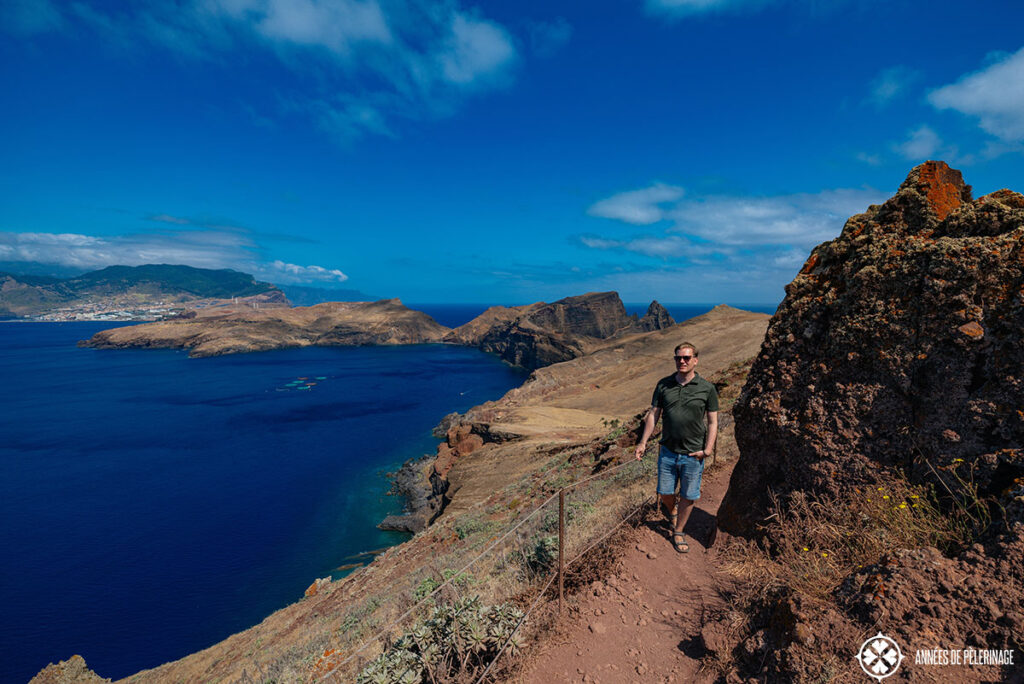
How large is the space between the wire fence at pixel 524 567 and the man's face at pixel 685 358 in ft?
7.06

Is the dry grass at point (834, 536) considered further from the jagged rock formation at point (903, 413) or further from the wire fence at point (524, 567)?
the wire fence at point (524, 567)

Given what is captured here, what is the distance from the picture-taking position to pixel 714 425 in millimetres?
5348

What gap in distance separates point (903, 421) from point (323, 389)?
84.0m

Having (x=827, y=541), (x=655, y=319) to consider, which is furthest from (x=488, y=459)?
(x=655, y=319)

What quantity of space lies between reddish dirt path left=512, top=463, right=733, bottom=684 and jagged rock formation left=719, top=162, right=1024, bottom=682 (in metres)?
0.66

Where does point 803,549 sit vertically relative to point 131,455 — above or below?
above

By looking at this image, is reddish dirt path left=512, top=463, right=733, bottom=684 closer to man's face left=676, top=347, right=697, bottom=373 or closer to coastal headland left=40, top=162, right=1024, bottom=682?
coastal headland left=40, top=162, right=1024, bottom=682

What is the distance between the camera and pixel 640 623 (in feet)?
15.0

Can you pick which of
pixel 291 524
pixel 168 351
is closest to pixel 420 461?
pixel 291 524

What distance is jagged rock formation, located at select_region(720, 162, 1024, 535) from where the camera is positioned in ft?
12.5

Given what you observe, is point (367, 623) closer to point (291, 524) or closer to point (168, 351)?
point (291, 524)

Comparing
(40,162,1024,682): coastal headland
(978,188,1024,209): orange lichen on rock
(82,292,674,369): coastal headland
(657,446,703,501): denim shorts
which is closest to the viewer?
(40,162,1024,682): coastal headland

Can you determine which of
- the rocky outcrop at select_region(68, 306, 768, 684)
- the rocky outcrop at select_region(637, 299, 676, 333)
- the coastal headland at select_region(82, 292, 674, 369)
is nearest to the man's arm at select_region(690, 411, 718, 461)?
the rocky outcrop at select_region(68, 306, 768, 684)

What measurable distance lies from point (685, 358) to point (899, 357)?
2041mm
